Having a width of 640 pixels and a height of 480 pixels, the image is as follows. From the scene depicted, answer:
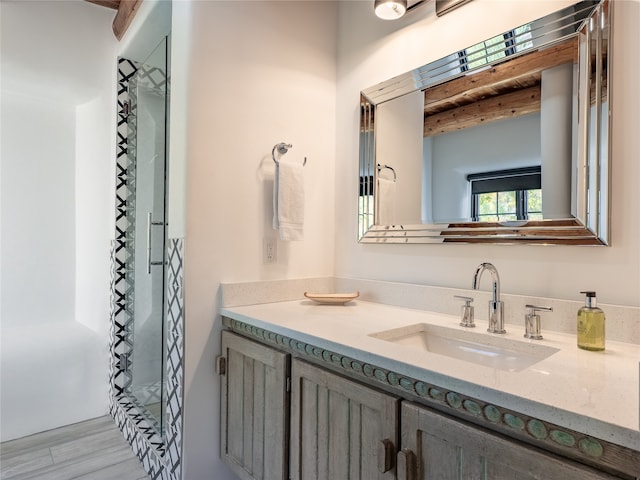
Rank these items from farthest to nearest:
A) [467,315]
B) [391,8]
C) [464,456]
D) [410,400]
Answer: [391,8]
[467,315]
[410,400]
[464,456]

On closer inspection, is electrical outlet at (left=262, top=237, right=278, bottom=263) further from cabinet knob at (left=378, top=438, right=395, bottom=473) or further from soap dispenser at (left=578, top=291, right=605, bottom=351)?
soap dispenser at (left=578, top=291, right=605, bottom=351)

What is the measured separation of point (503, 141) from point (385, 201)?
0.57m

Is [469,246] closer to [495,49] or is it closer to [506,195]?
[506,195]

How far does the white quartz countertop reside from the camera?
685 mm

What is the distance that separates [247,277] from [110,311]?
4.46 feet

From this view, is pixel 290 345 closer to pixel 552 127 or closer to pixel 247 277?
pixel 247 277

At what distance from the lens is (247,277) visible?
175 cm

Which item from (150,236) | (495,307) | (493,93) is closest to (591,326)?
(495,307)

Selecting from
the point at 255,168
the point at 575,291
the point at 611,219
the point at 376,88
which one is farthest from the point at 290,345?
the point at 376,88

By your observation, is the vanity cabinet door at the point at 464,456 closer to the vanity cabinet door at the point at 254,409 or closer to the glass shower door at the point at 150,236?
the vanity cabinet door at the point at 254,409

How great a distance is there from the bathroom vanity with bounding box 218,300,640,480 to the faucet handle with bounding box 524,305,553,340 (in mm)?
25

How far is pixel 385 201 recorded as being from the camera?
1831mm

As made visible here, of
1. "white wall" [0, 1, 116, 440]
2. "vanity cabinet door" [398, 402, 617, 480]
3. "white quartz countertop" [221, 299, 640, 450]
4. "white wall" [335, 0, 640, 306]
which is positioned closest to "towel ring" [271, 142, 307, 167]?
"white wall" [335, 0, 640, 306]

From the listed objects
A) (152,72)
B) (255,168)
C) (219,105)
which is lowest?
(255,168)
